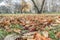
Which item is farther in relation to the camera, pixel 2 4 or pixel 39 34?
pixel 2 4

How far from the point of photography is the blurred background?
1.51 meters

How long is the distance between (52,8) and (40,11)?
0.10m

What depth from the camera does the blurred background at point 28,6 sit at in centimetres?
151

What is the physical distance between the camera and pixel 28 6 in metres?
1.53

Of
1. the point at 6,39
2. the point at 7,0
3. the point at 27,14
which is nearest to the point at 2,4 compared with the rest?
the point at 7,0

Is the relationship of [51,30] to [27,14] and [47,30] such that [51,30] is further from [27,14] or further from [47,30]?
[27,14]

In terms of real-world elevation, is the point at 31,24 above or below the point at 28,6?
below

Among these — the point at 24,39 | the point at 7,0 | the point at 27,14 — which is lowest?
the point at 24,39

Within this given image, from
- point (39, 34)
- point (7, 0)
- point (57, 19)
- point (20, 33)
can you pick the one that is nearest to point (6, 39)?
point (20, 33)

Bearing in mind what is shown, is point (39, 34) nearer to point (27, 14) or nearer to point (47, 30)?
point (47, 30)

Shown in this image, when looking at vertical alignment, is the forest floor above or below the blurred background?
below

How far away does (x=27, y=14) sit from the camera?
4.97ft

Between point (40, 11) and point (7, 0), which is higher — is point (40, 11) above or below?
below

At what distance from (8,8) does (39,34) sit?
1.11ft
